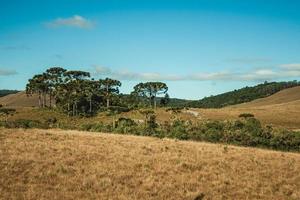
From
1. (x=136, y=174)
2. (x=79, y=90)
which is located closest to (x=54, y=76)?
(x=79, y=90)

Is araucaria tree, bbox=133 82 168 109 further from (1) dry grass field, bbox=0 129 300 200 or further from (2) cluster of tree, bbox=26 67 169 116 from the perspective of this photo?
(1) dry grass field, bbox=0 129 300 200

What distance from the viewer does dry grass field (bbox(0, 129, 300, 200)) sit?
59.5 ft

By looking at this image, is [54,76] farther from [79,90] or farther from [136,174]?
[136,174]

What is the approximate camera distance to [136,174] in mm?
21984

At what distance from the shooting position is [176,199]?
690 inches

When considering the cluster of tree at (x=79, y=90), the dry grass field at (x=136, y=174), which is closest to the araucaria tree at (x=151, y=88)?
the cluster of tree at (x=79, y=90)

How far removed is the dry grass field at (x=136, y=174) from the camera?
18.1 meters

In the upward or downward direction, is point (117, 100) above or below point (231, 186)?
above

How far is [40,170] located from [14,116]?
291 ft

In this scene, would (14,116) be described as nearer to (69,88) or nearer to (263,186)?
(69,88)

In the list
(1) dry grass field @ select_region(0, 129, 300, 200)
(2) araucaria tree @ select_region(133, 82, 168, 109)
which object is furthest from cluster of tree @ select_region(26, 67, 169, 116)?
(1) dry grass field @ select_region(0, 129, 300, 200)

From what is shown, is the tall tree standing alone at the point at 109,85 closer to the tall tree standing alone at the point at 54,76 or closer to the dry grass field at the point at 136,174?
the tall tree standing alone at the point at 54,76

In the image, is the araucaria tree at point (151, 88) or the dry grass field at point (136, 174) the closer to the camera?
the dry grass field at point (136, 174)

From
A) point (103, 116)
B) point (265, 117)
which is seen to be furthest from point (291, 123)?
point (103, 116)
